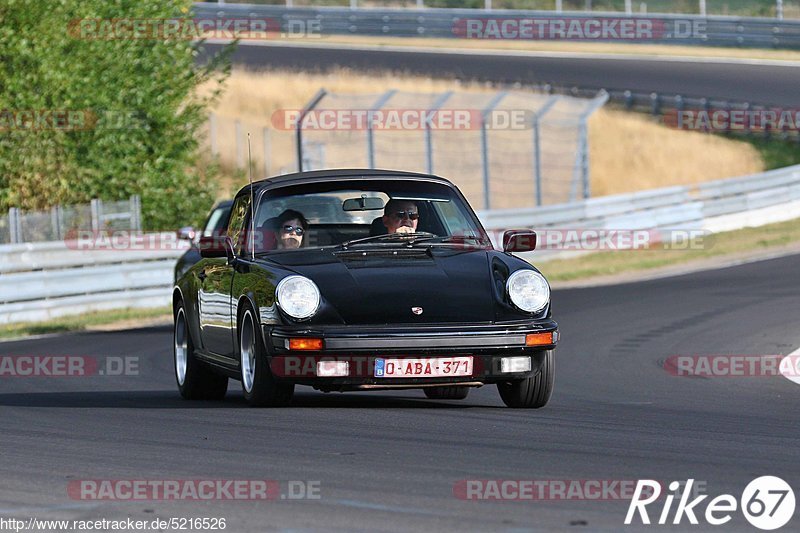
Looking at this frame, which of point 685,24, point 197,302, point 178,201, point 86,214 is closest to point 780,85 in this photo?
point 685,24

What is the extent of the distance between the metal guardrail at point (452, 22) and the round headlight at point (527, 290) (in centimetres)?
3828

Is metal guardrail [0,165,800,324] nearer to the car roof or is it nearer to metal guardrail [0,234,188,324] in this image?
metal guardrail [0,234,188,324]

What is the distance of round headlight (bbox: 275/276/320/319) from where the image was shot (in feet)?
28.7

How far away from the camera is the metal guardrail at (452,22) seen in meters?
46.2

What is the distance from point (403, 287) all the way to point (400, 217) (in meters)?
1.06

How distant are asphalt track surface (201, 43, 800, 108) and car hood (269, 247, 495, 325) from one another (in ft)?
100

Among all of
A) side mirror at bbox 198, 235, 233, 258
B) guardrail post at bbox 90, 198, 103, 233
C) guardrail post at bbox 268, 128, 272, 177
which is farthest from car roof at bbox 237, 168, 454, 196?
guardrail post at bbox 268, 128, 272, 177

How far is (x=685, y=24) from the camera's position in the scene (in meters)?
47.8

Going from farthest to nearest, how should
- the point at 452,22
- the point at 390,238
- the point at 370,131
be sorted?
1. the point at 452,22
2. the point at 370,131
3. the point at 390,238

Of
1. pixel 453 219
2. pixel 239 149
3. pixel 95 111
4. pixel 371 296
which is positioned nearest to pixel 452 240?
pixel 453 219

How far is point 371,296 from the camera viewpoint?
28.9 feet

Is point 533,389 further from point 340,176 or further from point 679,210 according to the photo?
point 679,210

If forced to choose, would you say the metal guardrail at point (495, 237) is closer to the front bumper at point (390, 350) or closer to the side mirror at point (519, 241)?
the side mirror at point (519, 241)

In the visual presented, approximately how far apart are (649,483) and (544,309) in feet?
9.16
